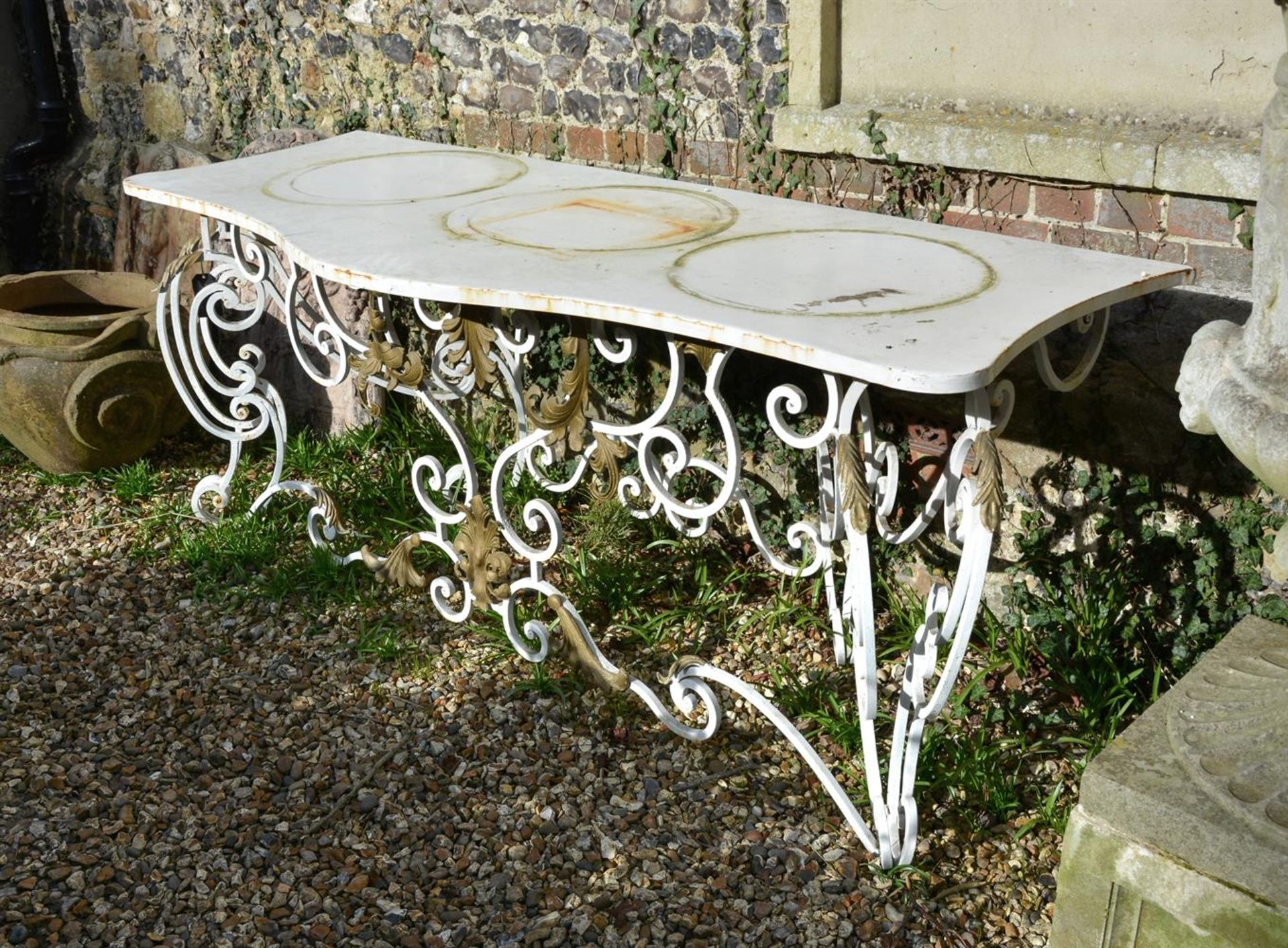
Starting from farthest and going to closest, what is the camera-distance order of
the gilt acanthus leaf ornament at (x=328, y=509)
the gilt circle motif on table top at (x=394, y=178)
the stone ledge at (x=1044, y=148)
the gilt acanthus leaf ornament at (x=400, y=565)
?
the gilt acanthus leaf ornament at (x=328, y=509), the gilt acanthus leaf ornament at (x=400, y=565), the gilt circle motif on table top at (x=394, y=178), the stone ledge at (x=1044, y=148)

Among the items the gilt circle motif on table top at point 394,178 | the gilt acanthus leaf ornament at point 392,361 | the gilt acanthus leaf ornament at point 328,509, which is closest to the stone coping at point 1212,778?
the gilt acanthus leaf ornament at point 392,361

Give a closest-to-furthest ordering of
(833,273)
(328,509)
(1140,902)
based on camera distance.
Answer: (1140,902), (833,273), (328,509)

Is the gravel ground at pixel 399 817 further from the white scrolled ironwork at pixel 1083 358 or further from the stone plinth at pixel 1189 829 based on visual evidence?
the white scrolled ironwork at pixel 1083 358

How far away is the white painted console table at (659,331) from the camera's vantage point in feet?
8.29

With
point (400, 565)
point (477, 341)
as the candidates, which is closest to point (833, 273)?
point (477, 341)

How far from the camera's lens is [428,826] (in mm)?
3018

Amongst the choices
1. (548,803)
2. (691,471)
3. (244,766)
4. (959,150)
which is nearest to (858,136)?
(959,150)

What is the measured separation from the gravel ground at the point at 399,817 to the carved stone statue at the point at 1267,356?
1.32 m

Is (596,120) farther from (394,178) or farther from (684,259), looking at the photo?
(684,259)

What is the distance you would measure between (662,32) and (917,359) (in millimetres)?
1979

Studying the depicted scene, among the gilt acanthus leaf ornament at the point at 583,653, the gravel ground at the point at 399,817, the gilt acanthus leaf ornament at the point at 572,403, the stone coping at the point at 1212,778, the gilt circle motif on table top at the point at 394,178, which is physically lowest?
the gravel ground at the point at 399,817

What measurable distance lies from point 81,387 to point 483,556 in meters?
1.83

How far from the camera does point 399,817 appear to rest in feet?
9.99

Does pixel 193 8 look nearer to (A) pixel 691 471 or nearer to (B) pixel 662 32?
(B) pixel 662 32
